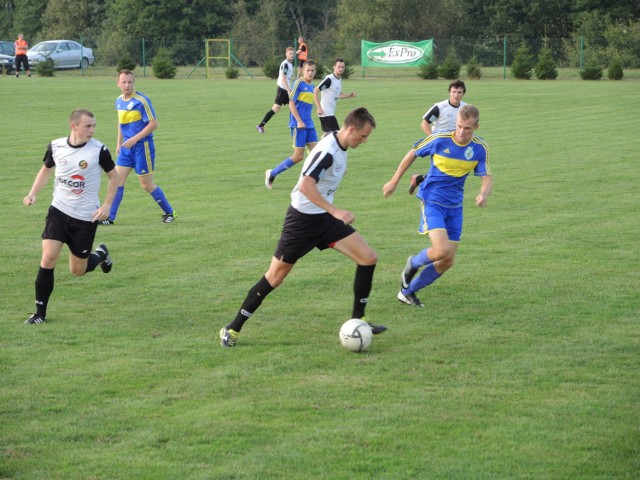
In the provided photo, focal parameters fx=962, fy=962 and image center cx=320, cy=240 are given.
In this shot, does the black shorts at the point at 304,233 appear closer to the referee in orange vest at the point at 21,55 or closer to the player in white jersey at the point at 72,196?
the player in white jersey at the point at 72,196

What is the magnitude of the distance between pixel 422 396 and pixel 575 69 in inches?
1887

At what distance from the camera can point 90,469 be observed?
5.55 meters

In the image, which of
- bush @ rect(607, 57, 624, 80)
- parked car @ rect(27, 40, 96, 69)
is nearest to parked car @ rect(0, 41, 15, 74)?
parked car @ rect(27, 40, 96, 69)

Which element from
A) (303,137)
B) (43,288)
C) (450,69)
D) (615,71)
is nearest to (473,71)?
(450,69)

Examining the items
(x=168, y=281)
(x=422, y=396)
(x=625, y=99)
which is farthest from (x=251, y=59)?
(x=422, y=396)

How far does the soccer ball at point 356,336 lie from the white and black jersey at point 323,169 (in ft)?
3.19

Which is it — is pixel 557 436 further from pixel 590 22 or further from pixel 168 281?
pixel 590 22

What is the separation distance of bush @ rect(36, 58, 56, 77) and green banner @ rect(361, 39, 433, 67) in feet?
53.1

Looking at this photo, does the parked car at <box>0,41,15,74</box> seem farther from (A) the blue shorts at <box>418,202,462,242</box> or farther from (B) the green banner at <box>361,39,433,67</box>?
(A) the blue shorts at <box>418,202,462,242</box>

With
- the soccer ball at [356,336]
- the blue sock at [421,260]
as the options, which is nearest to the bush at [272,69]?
the blue sock at [421,260]

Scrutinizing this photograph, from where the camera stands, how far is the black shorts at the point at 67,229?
8.82m

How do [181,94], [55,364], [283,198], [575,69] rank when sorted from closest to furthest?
[55,364], [283,198], [181,94], [575,69]

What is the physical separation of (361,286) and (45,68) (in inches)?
1746

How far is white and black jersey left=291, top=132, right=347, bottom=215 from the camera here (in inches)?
300
